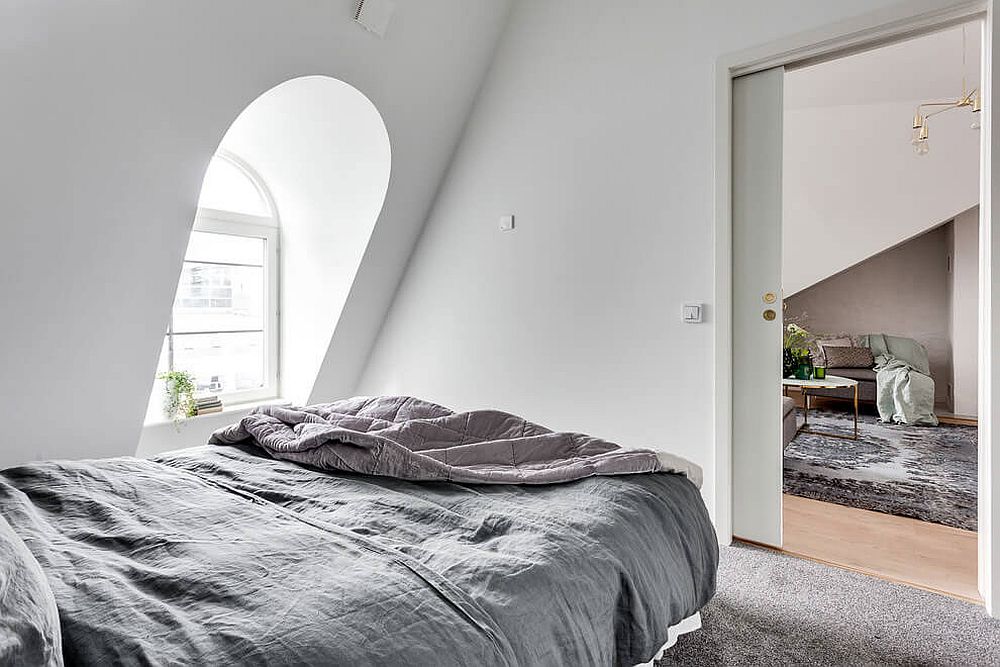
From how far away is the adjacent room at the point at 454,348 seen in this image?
110cm

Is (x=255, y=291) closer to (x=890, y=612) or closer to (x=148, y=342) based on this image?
(x=148, y=342)

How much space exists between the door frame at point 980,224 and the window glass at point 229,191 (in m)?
2.87

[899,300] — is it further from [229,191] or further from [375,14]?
[229,191]

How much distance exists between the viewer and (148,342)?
2.84 metres

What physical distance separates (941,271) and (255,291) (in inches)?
260

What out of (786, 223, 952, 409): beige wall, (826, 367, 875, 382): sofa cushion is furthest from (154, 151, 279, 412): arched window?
(786, 223, 952, 409): beige wall

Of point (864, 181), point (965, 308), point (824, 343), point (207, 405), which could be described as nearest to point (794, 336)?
point (824, 343)

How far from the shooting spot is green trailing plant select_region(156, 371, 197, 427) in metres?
3.24

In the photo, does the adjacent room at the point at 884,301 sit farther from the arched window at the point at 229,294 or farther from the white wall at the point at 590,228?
the arched window at the point at 229,294

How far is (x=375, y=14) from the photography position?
2.73 meters

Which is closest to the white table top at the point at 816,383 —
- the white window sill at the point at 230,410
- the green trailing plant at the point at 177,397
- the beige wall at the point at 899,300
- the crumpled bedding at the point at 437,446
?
the beige wall at the point at 899,300

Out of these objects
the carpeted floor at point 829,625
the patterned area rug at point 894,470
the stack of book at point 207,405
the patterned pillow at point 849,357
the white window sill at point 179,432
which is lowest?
the carpeted floor at point 829,625

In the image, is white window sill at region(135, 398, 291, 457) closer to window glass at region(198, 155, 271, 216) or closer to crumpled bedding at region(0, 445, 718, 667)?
window glass at region(198, 155, 271, 216)

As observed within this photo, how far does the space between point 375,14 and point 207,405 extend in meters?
2.33
